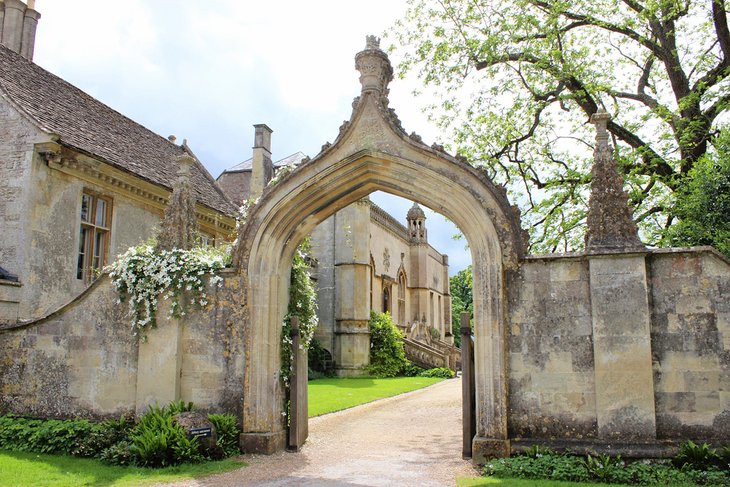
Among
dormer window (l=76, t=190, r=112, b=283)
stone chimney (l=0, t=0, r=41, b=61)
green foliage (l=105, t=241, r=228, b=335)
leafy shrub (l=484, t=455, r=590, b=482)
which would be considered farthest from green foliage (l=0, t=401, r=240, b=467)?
stone chimney (l=0, t=0, r=41, b=61)

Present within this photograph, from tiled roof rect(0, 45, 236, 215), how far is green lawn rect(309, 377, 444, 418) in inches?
268

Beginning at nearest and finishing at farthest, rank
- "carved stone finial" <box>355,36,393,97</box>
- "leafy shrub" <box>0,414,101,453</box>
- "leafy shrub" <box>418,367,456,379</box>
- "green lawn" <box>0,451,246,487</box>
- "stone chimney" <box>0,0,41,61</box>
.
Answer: "green lawn" <box>0,451,246,487</box> → "leafy shrub" <box>0,414,101,453</box> → "carved stone finial" <box>355,36,393,97</box> → "stone chimney" <box>0,0,41,61</box> → "leafy shrub" <box>418,367,456,379</box>

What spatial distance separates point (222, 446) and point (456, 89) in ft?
38.0

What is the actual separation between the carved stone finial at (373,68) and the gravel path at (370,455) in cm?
583

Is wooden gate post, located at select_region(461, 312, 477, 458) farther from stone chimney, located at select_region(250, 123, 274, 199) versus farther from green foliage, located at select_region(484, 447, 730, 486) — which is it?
stone chimney, located at select_region(250, 123, 274, 199)

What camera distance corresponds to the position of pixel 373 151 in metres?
9.55

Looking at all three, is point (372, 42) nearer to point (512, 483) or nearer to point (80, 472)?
point (512, 483)

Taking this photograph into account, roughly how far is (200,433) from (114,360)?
2351 millimetres

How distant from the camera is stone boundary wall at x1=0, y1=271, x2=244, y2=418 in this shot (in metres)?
9.66

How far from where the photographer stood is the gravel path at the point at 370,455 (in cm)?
793

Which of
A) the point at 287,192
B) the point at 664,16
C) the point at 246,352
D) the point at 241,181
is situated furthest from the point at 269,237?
the point at 241,181

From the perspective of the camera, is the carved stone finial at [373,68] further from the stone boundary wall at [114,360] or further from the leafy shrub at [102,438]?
the leafy shrub at [102,438]

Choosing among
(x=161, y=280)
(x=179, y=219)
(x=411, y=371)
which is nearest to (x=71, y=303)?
(x=161, y=280)

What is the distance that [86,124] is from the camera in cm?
1595
